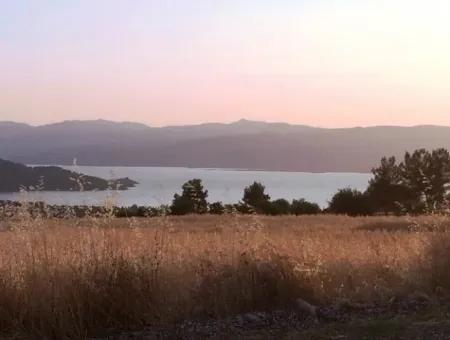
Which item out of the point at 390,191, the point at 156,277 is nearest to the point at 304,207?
the point at 390,191

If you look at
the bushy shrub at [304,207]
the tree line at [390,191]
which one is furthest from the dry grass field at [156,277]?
the bushy shrub at [304,207]

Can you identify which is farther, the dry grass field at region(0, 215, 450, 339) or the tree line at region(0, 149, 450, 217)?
the tree line at region(0, 149, 450, 217)

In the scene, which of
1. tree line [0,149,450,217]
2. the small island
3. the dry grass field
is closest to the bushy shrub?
tree line [0,149,450,217]

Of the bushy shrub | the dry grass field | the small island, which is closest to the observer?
the dry grass field

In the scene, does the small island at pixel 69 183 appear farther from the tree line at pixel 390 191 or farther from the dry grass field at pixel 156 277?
the tree line at pixel 390 191

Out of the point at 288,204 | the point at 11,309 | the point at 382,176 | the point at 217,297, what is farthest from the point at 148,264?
the point at 382,176

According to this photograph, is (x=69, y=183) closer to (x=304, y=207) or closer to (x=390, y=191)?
(x=304, y=207)

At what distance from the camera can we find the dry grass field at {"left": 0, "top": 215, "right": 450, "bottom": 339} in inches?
264

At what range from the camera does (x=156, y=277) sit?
285 inches

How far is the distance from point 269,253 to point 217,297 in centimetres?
108

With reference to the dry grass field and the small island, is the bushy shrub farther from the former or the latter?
the dry grass field

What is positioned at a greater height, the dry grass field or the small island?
the small island

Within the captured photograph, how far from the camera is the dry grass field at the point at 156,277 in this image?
670cm

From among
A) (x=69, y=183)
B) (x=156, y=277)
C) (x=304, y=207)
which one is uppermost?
(x=69, y=183)
